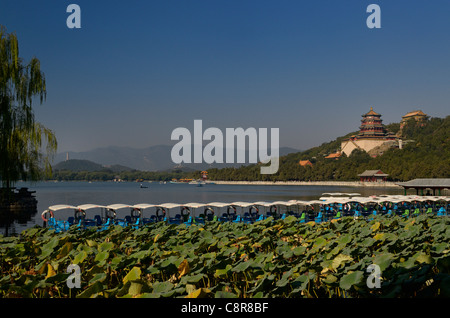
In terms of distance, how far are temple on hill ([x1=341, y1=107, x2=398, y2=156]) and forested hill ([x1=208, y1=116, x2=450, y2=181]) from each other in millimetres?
→ 5540

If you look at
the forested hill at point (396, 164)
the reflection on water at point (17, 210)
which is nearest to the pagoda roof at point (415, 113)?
the forested hill at point (396, 164)

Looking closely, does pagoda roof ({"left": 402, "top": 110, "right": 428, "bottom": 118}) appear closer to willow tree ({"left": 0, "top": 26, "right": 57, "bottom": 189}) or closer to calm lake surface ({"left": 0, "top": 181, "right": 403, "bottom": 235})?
calm lake surface ({"left": 0, "top": 181, "right": 403, "bottom": 235})

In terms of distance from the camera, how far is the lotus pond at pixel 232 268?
17.5 ft

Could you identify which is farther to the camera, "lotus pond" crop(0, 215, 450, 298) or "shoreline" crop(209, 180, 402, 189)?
"shoreline" crop(209, 180, 402, 189)

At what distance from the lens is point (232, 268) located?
20.9 feet

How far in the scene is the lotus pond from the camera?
5328 millimetres

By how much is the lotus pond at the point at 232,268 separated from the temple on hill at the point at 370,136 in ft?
378

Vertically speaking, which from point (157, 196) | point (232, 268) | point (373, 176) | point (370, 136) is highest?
point (370, 136)

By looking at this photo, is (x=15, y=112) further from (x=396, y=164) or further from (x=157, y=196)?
(x=396, y=164)

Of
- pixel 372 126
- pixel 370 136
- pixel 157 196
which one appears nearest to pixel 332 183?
pixel 370 136

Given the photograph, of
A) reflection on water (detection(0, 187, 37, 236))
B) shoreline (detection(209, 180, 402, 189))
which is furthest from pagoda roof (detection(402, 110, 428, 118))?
reflection on water (detection(0, 187, 37, 236))

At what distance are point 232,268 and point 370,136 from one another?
12261 centimetres
